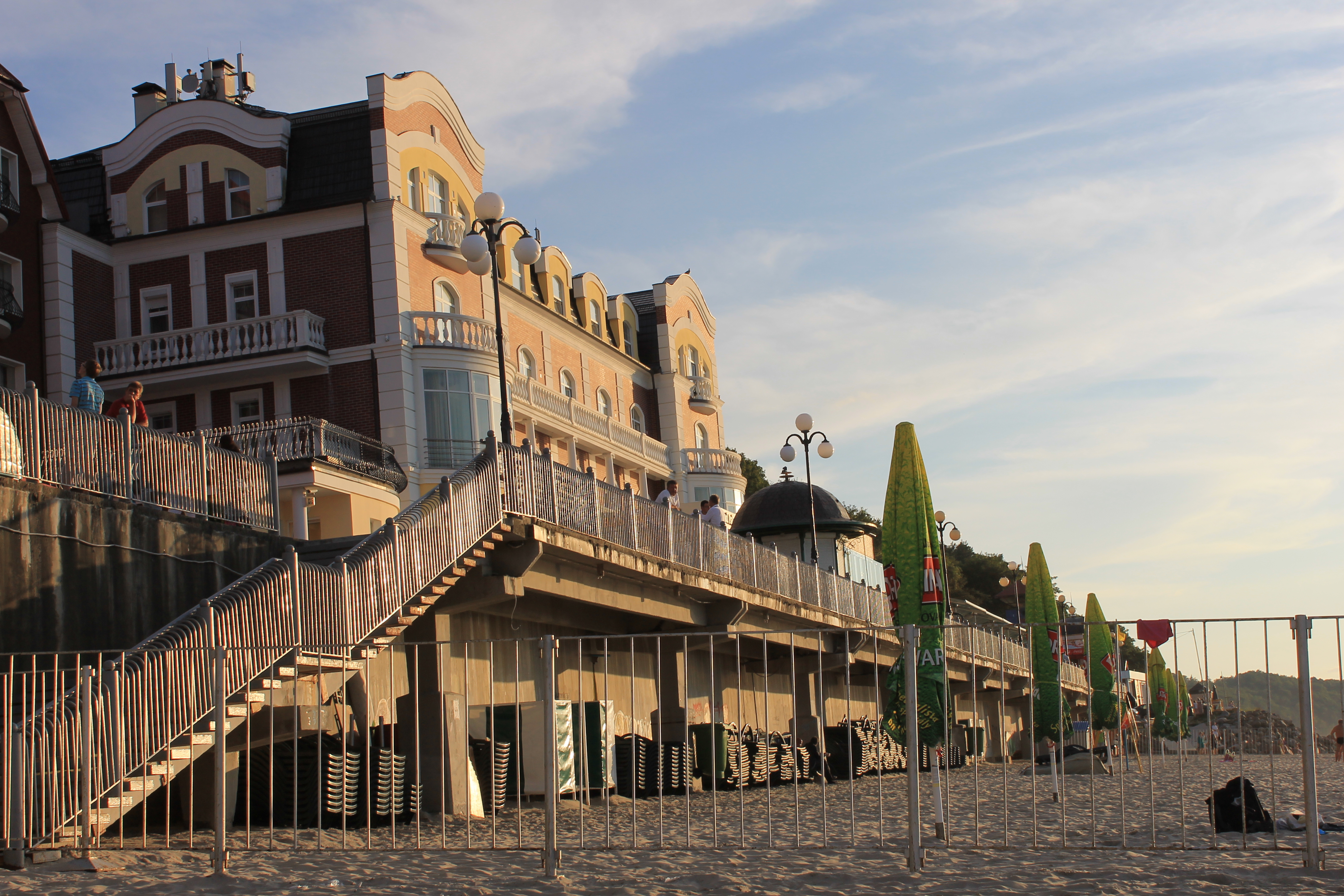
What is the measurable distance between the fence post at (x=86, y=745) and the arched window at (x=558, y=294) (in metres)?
31.1

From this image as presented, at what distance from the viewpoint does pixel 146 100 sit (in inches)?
1500

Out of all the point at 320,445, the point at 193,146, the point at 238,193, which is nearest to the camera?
the point at 320,445

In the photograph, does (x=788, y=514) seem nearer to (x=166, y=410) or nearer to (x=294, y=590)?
(x=166, y=410)

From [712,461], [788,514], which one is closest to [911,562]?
[788,514]

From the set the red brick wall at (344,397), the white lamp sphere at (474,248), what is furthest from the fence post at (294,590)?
the red brick wall at (344,397)

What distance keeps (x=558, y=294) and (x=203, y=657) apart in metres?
30.9

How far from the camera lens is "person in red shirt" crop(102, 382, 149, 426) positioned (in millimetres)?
17125

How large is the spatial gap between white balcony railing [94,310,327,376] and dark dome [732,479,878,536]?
1512 centimetres

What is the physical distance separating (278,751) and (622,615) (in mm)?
10713

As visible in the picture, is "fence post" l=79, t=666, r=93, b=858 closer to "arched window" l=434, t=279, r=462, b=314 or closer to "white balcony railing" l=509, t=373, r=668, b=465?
"arched window" l=434, t=279, r=462, b=314

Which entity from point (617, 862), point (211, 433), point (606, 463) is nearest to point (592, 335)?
point (606, 463)

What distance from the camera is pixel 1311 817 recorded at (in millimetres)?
9344

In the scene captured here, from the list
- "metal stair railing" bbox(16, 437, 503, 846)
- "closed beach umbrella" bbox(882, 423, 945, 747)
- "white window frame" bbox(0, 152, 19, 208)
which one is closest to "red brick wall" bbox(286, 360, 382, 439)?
"white window frame" bbox(0, 152, 19, 208)

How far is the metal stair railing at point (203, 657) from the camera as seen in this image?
10531mm
